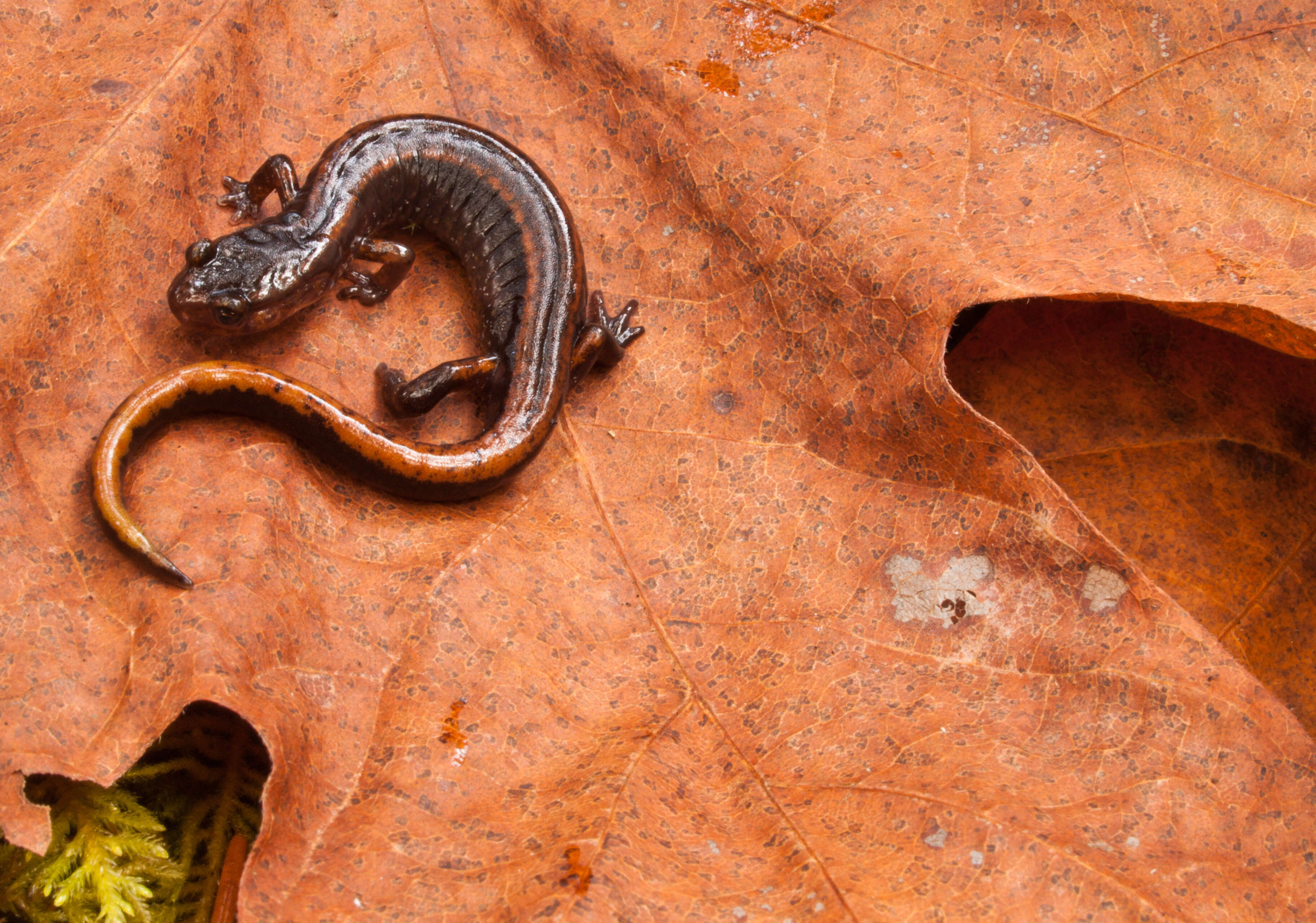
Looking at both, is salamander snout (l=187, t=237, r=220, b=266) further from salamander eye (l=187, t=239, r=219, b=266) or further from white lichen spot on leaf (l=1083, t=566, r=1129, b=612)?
white lichen spot on leaf (l=1083, t=566, r=1129, b=612)

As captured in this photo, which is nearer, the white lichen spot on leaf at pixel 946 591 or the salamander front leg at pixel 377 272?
the white lichen spot on leaf at pixel 946 591

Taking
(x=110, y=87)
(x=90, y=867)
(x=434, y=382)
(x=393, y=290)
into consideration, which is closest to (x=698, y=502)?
(x=434, y=382)

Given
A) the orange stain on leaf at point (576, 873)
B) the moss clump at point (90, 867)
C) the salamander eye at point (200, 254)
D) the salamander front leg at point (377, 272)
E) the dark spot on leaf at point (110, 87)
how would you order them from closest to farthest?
the orange stain on leaf at point (576, 873)
the moss clump at point (90, 867)
the dark spot on leaf at point (110, 87)
the salamander eye at point (200, 254)
the salamander front leg at point (377, 272)

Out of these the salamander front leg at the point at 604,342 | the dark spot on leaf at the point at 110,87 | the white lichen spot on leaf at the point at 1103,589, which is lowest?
the white lichen spot on leaf at the point at 1103,589

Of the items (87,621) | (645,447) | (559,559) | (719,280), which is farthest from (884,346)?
(87,621)

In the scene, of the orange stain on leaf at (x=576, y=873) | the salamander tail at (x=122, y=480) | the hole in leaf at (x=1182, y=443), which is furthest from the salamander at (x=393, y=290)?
the hole in leaf at (x=1182, y=443)

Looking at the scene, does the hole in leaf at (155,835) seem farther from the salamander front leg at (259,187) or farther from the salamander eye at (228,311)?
the salamander front leg at (259,187)

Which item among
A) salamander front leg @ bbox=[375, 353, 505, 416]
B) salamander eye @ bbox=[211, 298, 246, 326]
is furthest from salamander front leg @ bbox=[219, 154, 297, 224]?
salamander front leg @ bbox=[375, 353, 505, 416]

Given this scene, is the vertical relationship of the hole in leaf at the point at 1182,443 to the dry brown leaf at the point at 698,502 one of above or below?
below
